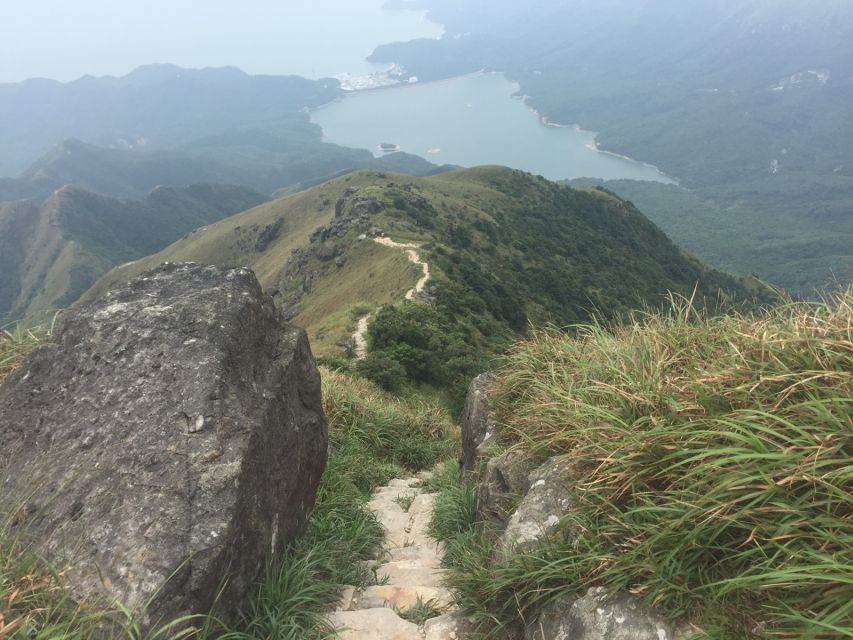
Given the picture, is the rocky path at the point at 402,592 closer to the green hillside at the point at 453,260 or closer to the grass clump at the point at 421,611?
the grass clump at the point at 421,611

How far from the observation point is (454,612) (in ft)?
13.7

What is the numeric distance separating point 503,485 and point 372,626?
176 cm

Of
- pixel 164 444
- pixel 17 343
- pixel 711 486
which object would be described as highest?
pixel 17 343

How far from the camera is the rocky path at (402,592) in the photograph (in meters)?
4.00

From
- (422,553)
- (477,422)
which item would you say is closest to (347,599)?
(422,553)

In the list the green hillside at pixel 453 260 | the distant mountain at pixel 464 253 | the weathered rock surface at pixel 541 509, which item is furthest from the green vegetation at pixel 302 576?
the distant mountain at pixel 464 253

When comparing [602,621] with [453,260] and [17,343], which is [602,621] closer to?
[17,343]

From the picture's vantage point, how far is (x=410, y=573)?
5035mm

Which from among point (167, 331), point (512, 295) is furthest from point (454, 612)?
point (512, 295)

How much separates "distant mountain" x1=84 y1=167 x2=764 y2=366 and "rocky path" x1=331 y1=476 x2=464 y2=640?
1381 cm

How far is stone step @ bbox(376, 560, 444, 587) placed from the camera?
4840 mm

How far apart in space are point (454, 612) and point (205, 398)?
2616 millimetres

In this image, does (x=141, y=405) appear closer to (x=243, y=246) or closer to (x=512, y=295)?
(x=512, y=295)

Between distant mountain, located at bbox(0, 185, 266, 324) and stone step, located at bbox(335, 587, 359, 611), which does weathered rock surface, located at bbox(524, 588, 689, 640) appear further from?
distant mountain, located at bbox(0, 185, 266, 324)
